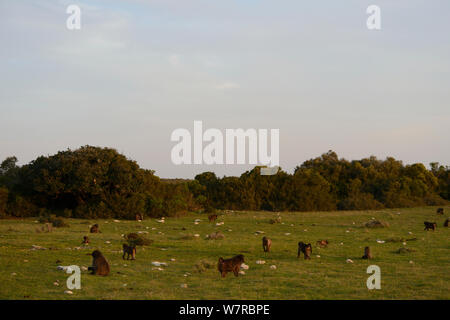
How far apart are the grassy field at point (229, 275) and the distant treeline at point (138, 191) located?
9515mm

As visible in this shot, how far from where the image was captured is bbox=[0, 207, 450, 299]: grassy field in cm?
1077

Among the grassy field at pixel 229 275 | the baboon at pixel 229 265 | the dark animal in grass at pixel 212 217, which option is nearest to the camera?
the grassy field at pixel 229 275

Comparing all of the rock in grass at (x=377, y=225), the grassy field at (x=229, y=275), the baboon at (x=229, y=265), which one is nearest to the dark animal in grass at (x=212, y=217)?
the grassy field at (x=229, y=275)

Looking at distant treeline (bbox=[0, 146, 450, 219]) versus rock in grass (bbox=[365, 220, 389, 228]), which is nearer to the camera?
rock in grass (bbox=[365, 220, 389, 228])

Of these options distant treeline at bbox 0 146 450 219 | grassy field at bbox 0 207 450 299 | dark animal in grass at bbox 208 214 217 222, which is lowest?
grassy field at bbox 0 207 450 299

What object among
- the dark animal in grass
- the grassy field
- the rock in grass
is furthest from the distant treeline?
the rock in grass

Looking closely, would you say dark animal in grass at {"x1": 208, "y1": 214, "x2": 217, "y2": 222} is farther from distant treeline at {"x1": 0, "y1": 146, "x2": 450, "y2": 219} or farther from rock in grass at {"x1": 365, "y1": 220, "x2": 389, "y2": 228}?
rock in grass at {"x1": 365, "y1": 220, "x2": 389, "y2": 228}

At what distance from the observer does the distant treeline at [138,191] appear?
35.0m

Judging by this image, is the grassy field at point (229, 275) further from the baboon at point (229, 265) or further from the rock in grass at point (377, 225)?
the rock in grass at point (377, 225)

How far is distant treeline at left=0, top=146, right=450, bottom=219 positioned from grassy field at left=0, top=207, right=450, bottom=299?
9.51m

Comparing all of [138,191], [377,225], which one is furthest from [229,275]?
[138,191]

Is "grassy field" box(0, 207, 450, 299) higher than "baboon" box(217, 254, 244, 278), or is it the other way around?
"baboon" box(217, 254, 244, 278)

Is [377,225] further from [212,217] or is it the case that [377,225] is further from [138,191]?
[138,191]

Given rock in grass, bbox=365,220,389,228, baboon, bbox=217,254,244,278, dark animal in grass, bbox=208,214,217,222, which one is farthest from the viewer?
dark animal in grass, bbox=208,214,217,222
